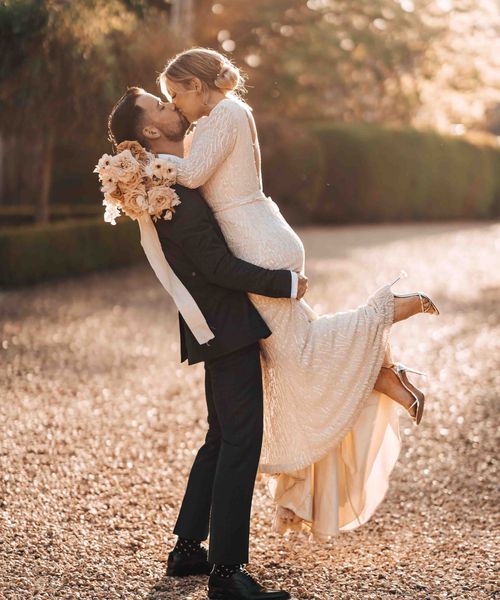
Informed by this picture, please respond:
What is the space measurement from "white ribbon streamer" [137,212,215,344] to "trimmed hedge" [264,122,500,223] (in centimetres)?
1623

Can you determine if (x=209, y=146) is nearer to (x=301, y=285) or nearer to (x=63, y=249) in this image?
(x=301, y=285)

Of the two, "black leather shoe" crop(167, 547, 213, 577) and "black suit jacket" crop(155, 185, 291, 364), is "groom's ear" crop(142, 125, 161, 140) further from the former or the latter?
"black leather shoe" crop(167, 547, 213, 577)

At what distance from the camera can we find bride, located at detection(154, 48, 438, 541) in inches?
118

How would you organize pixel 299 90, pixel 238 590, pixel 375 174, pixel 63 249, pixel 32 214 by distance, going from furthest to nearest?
pixel 375 174 → pixel 299 90 → pixel 32 214 → pixel 63 249 → pixel 238 590

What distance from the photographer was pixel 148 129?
304 cm

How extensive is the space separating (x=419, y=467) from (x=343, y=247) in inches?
453

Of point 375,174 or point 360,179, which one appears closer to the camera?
point 360,179

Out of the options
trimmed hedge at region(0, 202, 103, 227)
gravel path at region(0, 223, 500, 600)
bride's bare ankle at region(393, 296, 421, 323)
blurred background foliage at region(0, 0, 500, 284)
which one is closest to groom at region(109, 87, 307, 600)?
gravel path at region(0, 223, 500, 600)

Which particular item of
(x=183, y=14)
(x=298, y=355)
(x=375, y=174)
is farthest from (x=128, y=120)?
(x=375, y=174)

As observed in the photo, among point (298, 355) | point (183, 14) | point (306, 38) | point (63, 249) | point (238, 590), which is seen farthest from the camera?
point (306, 38)

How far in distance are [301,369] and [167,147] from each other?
2.75 ft

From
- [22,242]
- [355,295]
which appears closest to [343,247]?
[355,295]

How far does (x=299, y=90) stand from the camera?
21453 millimetres

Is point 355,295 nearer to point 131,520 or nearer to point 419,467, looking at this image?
point 419,467
